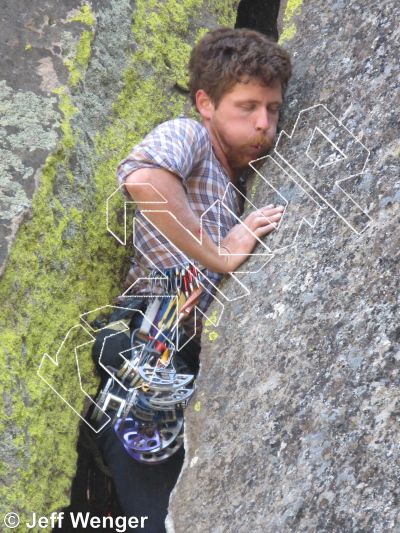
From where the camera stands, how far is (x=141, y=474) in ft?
10.0

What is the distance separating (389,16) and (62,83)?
1.39 metres

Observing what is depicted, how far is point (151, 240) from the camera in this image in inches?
123

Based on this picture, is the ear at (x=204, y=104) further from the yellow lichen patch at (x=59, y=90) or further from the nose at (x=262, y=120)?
the yellow lichen patch at (x=59, y=90)

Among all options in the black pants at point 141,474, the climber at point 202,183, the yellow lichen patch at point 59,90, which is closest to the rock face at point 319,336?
the climber at point 202,183

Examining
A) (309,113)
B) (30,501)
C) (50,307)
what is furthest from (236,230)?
(30,501)

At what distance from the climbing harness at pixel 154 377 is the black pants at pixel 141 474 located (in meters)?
0.06

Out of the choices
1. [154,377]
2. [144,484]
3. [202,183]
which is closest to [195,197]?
[202,183]

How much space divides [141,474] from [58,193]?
47.1 inches

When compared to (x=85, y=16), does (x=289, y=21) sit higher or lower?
lower

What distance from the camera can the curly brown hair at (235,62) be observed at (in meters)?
2.98

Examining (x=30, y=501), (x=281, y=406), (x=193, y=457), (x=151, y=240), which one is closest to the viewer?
(x=281, y=406)

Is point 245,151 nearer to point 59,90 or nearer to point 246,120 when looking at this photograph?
point 246,120

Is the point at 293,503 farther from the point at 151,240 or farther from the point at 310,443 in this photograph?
the point at 151,240

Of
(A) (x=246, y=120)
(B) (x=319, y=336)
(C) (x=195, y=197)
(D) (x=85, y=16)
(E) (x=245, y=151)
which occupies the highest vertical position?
(D) (x=85, y=16)
